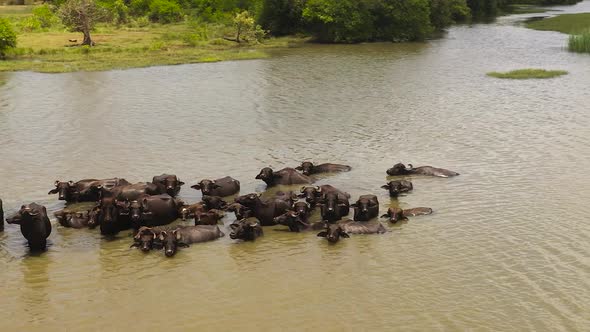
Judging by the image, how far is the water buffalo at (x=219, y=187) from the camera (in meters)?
12.4

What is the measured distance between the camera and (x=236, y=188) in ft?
42.5

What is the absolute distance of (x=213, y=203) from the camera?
11812mm

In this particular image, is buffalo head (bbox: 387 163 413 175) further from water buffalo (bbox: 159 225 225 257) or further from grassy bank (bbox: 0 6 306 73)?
grassy bank (bbox: 0 6 306 73)

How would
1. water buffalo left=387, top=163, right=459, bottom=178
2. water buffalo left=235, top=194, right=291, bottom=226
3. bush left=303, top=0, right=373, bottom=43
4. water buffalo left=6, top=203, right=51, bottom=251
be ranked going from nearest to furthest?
water buffalo left=6, top=203, right=51, bottom=251 < water buffalo left=235, top=194, right=291, bottom=226 < water buffalo left=387, top=163, right=459, bottom=178 < bush left=303, top=0, right=373, bottom=43

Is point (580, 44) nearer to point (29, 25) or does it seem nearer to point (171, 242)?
point (171, 242)

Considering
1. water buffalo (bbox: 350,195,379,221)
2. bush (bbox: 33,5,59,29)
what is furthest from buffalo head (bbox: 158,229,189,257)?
bush (bbox: 33,5,59,29)

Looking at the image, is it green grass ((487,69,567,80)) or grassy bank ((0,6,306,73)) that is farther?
grassy bank ((0,6,306,73))

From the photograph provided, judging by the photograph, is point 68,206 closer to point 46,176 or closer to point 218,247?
point 46,176

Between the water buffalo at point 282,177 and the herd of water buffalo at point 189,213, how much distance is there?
64 cm

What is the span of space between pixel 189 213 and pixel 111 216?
1.34 metres

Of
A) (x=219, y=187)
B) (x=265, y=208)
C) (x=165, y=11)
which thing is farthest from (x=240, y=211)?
(x=165, y=11)

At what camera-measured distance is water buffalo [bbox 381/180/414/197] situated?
12.6 metres

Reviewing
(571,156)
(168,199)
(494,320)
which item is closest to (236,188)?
(168,199)

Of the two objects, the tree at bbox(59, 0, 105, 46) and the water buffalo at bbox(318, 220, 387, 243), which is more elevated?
the tree at bbox(59, 0, 105, 46)
